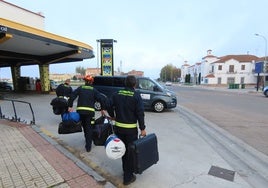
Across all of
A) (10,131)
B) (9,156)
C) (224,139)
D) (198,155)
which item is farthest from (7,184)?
(224,139)

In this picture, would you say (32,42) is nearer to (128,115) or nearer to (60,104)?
(60,104)

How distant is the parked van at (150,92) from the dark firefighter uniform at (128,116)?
7352 millimetres

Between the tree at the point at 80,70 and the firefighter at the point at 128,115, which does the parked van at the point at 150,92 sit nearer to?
the firefighter at the point at 128,115

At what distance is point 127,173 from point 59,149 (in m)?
2.09

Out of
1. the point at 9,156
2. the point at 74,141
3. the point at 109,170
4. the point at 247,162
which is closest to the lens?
the point at 109,170

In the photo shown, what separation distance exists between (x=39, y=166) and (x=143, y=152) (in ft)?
6.94

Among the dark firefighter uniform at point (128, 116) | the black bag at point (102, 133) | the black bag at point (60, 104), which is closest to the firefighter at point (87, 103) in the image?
the black bag at point (102, 133)

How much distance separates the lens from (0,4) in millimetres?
19875

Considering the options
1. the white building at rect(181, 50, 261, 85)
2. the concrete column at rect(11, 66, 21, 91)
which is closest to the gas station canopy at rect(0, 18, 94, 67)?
the concrete column at rect(11, 66, 21, 91)

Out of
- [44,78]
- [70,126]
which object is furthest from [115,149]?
[44,78]

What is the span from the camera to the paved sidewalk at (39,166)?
3.42m

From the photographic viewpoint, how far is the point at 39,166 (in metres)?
3.96

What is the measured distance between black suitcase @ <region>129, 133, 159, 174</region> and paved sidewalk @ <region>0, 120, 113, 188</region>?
0.68 meters

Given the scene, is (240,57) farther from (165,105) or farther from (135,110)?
(135,110)
